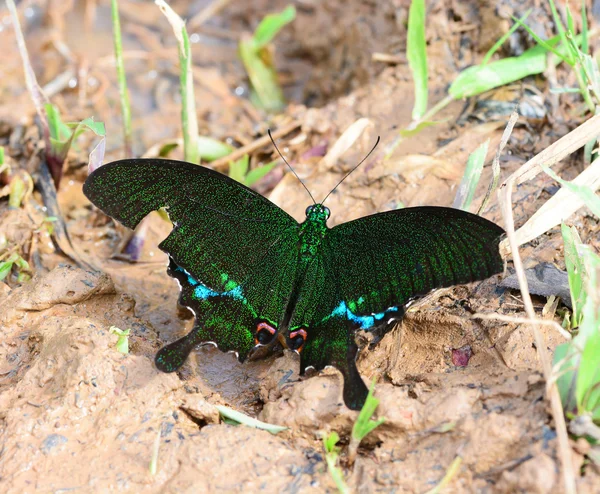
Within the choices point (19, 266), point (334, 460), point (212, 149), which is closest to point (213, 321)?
point (334, 460)

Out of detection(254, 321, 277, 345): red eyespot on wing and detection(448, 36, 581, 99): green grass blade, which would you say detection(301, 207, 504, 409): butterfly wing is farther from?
detection(448, 36, 581, 99): green grass blade

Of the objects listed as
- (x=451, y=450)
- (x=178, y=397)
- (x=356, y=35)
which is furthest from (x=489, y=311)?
(x=356, y=35)

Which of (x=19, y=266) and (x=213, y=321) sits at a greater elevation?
(x=213, y=321)

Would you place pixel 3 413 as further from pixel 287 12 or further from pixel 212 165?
pixel 287 12

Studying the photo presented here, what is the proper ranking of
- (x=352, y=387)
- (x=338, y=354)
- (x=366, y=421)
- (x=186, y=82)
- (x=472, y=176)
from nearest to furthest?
(x=366, y=421)
(x=352, y=387)
(x=338, y=354)
(x=472, y=176)
(x=186, y=82)

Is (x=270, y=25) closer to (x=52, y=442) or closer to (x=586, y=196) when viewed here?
(x=586, y=196)
